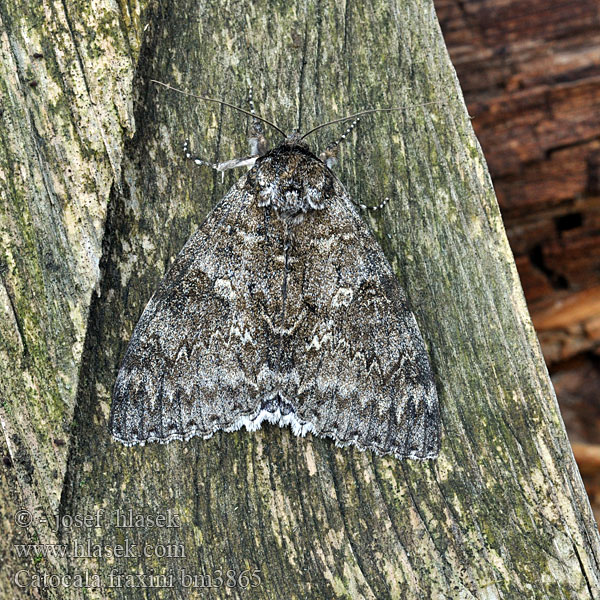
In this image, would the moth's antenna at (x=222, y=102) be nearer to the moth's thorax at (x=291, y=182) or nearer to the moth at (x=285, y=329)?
the moth at (x=285, y=329)

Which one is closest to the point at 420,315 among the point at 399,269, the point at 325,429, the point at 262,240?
the point at 399,269

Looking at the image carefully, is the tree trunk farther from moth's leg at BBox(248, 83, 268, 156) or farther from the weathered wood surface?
the weathered wood surface

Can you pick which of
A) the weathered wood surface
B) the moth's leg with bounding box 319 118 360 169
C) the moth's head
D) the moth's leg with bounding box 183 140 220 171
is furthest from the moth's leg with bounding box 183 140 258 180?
the weathered wood surface

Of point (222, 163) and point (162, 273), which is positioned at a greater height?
point (222, 163)

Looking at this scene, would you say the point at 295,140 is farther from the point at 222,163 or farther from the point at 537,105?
the point at 537,105
